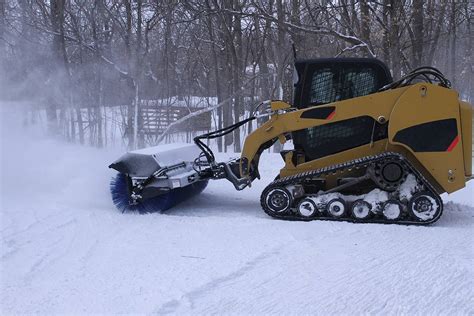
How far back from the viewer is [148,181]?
6270 millimetres

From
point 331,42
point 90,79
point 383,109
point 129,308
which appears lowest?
point 129,308

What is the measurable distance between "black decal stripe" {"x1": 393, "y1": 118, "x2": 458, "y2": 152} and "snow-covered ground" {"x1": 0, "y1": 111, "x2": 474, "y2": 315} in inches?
33.5

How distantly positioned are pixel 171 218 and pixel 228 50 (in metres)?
12.2

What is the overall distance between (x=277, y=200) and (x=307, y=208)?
14.7 inches

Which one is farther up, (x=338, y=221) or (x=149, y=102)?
(x=149, y=102)

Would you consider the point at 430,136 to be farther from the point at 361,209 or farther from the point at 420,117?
the point at 361,209

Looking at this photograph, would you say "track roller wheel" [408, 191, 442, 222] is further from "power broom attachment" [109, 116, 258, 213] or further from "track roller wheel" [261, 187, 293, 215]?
"power broom attachment" [109, 116, 258, 213]

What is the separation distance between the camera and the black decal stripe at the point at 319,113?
579 cm

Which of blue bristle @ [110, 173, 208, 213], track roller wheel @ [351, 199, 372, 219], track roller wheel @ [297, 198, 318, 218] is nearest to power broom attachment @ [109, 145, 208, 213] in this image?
blue bristle @ [110, 173, 208, 213]

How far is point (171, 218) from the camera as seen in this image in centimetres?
595

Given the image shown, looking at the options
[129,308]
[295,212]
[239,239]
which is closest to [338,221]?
[295,212]

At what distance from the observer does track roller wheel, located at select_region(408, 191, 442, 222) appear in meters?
5.30

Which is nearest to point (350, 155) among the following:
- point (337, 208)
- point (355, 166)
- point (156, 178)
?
point (355, 166)

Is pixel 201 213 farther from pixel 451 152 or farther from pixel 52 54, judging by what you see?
pixel 52 54
